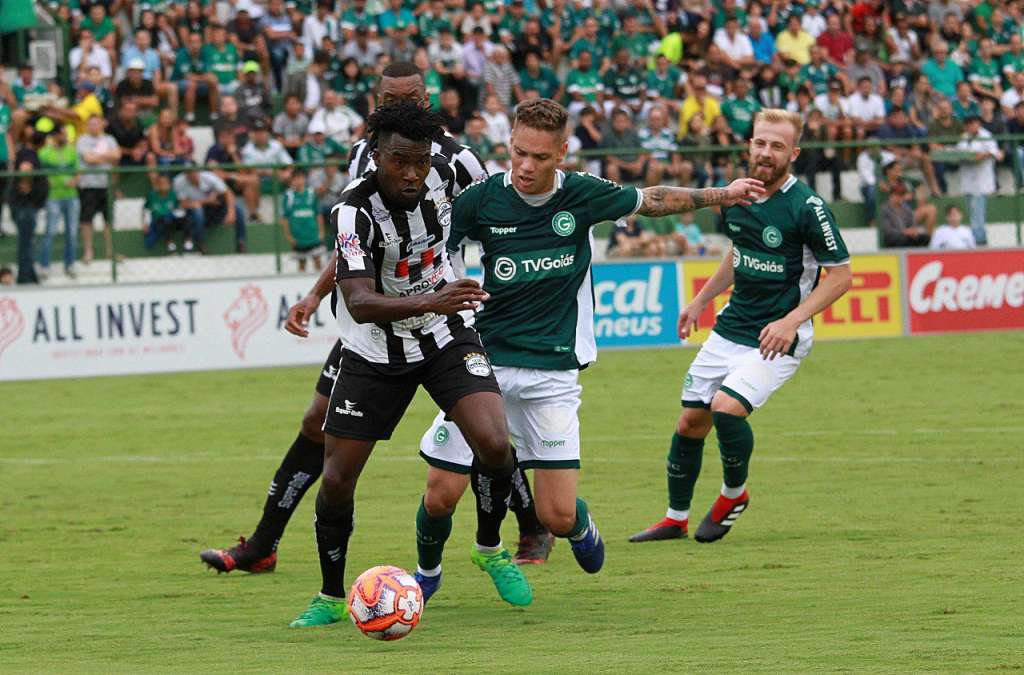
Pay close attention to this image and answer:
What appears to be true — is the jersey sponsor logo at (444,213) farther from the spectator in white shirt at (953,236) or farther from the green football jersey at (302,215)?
the spectator in white shirt at (953,236)

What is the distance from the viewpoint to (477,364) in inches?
259

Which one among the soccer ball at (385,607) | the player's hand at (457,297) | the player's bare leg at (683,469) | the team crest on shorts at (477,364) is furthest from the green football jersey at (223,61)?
the soccer ball at (385,607)

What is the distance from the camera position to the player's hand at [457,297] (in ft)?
19.9

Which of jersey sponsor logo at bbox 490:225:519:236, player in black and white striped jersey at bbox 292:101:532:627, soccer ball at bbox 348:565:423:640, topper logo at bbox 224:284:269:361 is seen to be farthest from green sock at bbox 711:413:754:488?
topper logo at bbox 224:284:269:361

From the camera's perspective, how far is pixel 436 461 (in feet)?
22.6

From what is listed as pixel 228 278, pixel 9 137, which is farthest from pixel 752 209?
pixel 9 137

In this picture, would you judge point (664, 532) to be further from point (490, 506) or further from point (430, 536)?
point (430, 536)

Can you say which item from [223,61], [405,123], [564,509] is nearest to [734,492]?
[564,509]

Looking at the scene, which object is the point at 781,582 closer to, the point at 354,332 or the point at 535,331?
the point at 535,331

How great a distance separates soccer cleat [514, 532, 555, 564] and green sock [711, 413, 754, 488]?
1.01m

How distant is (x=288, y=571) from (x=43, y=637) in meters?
1.78

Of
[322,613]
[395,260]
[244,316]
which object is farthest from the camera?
[244,316]

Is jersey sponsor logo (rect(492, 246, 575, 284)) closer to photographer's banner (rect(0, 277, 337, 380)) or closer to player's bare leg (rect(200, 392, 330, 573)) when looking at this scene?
player's bare leg (rect(200, 392, 330, 573))

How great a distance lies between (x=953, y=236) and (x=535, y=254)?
13582mm
